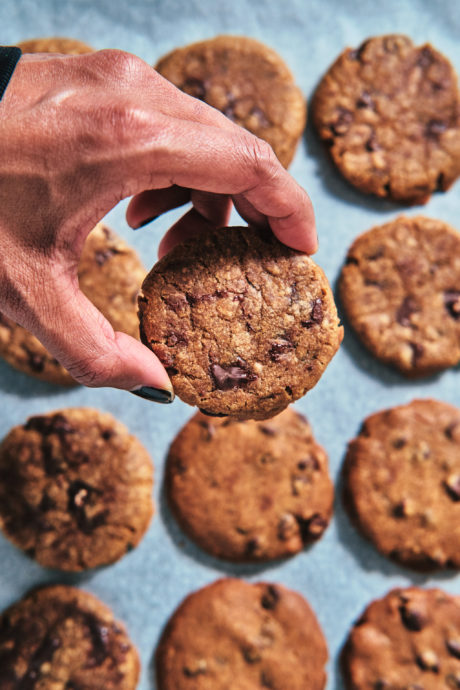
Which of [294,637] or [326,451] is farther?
[326,451]

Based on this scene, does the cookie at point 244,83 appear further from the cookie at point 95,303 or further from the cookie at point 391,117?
the cookie at point 95,303

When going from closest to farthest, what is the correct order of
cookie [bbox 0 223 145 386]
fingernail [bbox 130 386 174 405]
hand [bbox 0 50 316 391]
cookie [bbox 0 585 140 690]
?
1. hand [bbox 0 50 316 391]
2. fingernail [bbox 130 386 174 405]
3. cookie [bbox 0 585 140 690]
4. cookie [bbox 0 223 145 386]

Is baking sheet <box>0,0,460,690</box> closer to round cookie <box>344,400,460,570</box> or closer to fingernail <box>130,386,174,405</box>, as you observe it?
round cookie <box>344,400,460,570</box>

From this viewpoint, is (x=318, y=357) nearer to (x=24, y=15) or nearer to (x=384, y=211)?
(x=384, y=211)

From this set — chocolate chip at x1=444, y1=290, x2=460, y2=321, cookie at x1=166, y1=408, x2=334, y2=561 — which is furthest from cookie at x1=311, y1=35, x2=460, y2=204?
cookie at x1=166, y1=408, x2=334, y2=561

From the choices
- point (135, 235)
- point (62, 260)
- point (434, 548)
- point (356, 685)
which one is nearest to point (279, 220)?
point (62, 260)

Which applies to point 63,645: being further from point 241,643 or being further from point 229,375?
point 229,375
